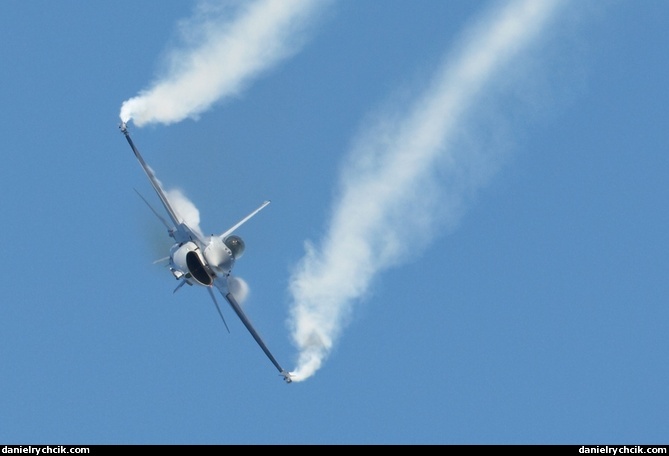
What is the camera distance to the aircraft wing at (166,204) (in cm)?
8681

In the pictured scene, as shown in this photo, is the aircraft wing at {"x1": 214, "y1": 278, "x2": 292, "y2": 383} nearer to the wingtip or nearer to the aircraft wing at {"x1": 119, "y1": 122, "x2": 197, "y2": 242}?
the wingtip

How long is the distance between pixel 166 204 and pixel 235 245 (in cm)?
500

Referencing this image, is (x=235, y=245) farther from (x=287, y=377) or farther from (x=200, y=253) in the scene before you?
(x=287, y=377)

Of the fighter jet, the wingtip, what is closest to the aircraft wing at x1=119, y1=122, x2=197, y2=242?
the fighter jet

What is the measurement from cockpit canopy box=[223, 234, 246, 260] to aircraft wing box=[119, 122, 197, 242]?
1.91 metres

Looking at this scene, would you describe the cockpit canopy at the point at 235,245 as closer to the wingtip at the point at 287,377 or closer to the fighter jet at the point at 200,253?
the fighter jet at the point at 200,253

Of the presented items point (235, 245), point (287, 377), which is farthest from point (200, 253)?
point (287, 377)

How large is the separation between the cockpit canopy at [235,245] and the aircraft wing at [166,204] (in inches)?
75.2

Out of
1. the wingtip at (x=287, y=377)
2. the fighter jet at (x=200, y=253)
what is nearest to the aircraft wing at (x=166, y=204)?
the fighter jet at (x=200, y=253)

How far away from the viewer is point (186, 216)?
8775 cm

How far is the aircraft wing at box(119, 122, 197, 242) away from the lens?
86.8 metres
